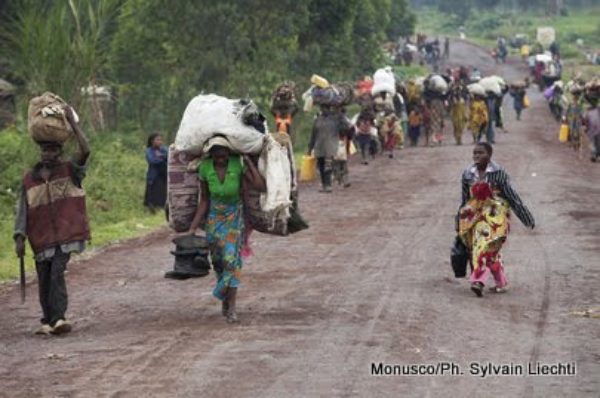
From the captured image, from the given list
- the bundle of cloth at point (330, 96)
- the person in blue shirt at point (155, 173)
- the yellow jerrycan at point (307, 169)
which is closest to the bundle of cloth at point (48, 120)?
the person in blue shirt at point (155, 173)

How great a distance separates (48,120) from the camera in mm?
10469

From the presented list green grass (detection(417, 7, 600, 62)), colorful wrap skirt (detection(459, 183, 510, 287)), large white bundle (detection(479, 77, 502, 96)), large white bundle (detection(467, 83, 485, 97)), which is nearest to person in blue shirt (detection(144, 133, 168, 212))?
colorful wrap skirt (detection(459, 183, 510, 287))

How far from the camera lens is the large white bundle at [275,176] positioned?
34.9 ft

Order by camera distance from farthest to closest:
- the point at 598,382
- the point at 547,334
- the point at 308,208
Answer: the point at 308,208
the point at 547,334
the point at 598,382

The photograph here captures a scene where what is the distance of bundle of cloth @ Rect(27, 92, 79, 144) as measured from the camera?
10469 mm

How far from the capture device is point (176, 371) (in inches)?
349

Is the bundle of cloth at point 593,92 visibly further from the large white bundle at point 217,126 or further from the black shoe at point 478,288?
the large white bundle at point 217,126

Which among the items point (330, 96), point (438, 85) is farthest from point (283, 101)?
point (438, 85)

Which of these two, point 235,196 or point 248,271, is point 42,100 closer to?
point 235,196

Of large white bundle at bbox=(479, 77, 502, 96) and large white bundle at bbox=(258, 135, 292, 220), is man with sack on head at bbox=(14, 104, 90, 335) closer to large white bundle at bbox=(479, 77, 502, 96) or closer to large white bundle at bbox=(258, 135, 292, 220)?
large white bundle at bbox=(258, 135, 292, 220)

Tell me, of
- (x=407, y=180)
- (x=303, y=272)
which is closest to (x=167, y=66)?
(x=407, y=180)

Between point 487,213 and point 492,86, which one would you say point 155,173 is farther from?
point 492,86

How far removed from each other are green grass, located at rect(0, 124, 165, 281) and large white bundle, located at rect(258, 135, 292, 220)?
562 cm

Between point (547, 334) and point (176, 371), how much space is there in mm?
3007
